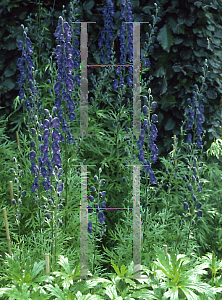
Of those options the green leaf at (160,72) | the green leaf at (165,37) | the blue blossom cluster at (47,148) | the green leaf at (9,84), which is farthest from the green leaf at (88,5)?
the blue blossom cluster at (47,148)

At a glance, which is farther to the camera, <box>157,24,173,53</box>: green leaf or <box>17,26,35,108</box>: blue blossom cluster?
<box>157,24,173,53</box>: green leaf

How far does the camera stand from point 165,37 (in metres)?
3.74

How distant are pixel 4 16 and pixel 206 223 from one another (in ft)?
11.0

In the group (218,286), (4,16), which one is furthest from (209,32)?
(218,286)

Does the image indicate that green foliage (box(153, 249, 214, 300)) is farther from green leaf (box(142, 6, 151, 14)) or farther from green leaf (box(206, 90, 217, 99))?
green leaf (box(142, 6, 151, 14))

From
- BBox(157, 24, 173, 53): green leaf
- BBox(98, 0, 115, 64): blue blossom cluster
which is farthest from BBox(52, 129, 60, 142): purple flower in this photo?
BBox(157, 24, 173, 53): green leaf

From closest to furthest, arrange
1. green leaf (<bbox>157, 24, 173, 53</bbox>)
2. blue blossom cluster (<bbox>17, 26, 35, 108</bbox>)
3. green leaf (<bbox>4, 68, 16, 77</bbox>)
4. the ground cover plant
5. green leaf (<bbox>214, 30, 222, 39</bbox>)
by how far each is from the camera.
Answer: the ground cover plant → blue blossom cluster (<bbox>17, 26, 35, 108</bbox>) → green leaf (<bbox>157, 24, 173, 53</bbox>) → green leaf (<bbox>214, 30, 222, 39</bbox>) → green leaf (<bbox>4, 68, 16, 77</bbox>)

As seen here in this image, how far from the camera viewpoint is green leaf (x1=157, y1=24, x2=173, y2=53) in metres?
3.73

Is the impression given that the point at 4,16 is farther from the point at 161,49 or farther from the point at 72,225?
the point at 72,225

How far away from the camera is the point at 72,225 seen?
8.65 feet

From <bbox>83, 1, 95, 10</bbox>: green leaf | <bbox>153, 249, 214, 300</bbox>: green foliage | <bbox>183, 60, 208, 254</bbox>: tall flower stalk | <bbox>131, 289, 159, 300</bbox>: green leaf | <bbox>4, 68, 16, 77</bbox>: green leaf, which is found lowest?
<bbox>131, 289, 159, 300</bbox>: green leaf

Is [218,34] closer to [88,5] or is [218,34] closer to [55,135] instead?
[88,5]

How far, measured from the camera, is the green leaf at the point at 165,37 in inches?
147

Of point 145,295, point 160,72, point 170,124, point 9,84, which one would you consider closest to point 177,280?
point 145,295
